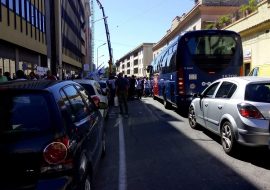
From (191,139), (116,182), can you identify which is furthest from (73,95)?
(191,139)

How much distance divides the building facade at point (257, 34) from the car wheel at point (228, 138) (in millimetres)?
15003

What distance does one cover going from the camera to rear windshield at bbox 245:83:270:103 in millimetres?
7375

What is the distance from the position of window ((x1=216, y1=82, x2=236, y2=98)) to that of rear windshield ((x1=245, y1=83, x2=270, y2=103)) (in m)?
0.55

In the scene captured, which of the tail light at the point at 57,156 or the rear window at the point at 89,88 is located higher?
the rear window at the point at 89,88

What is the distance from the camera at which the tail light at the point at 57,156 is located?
3.59m

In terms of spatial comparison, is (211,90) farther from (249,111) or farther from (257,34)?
(257,34)

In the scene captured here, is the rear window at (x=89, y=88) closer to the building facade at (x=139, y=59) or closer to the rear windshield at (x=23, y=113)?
the rear windshield at (x=23, y=113)

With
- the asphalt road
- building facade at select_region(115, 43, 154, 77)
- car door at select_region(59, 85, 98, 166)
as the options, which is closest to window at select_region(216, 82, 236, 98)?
the asphalt road

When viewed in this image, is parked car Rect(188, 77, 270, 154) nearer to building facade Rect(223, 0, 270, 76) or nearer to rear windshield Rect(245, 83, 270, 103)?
rear windshield Rect(245, 83, 270, 103)

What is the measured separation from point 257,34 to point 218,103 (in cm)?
1883

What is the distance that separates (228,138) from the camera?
7.86 meters

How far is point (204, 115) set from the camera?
9.76m

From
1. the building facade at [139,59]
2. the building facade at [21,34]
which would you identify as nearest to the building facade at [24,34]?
the building facade at [21,34]

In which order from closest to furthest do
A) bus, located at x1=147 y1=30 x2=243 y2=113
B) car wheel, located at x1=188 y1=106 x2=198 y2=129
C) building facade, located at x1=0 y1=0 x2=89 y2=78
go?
car wheel, located at x1=188 y1=106 x2=198 y2=129
bus, located at x1=147 y1=30 x2=243 y2=113
building facade, located at x1=0 y1=0 x2=89 y2=78
